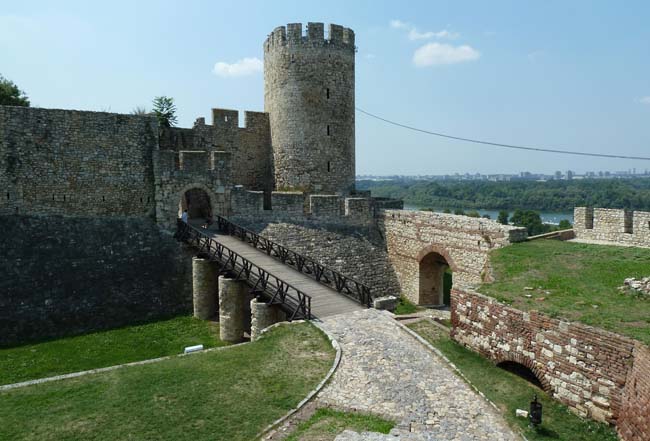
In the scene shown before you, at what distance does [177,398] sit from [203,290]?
26.5ft

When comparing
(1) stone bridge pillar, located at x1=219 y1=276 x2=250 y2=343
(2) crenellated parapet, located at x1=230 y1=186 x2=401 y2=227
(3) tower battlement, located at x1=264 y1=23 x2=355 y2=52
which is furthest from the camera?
(3) tower battlement, located at x1=264 y1=23 x2=355 y2=52

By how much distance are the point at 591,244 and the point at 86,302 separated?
1514 centimetres

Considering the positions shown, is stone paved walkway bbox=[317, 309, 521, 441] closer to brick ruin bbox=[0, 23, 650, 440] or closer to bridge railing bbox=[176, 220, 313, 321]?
bridge railing bbox=[176, 220, 313, 321]

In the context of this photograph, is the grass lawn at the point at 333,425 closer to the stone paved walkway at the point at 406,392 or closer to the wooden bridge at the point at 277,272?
the stone paved walkway at the point at 406,392

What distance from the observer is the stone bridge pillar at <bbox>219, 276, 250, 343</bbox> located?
1441 cm

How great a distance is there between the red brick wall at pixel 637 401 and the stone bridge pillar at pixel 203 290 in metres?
12.0

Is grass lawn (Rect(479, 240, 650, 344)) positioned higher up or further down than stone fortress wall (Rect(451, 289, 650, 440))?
higher up

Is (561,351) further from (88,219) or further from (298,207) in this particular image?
(88,219)

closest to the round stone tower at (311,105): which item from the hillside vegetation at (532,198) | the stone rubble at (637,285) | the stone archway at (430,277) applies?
the stone archway at (430,277)

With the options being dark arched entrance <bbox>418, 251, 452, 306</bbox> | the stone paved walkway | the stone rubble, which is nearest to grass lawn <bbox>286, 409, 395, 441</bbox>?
the stone paved walkway

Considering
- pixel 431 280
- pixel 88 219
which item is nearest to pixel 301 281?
pixel 431 280

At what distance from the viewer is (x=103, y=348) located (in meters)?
13.6

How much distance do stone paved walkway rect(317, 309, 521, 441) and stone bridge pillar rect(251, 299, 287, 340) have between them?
7.77 feet

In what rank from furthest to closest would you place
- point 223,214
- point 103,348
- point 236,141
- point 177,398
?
1. point 236,141
2. point 223,214
3. point 103,348
4. point 177,398
